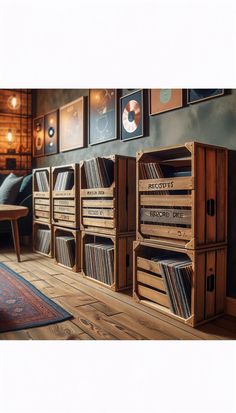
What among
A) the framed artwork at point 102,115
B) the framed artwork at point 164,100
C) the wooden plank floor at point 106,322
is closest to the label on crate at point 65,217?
the wooden plank floor at point 106,322

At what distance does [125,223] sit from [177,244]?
62 cm

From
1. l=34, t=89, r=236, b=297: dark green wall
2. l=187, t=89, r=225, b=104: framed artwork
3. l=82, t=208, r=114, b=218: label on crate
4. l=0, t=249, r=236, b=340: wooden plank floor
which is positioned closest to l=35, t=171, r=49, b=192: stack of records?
l=34, t=89, r=236, b=297: dark green wall

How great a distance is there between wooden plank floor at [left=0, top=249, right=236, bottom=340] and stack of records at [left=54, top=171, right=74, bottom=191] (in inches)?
35.5

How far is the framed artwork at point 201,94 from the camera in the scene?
6.04 feet

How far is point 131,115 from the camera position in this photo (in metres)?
2.59

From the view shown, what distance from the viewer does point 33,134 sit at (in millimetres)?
4605

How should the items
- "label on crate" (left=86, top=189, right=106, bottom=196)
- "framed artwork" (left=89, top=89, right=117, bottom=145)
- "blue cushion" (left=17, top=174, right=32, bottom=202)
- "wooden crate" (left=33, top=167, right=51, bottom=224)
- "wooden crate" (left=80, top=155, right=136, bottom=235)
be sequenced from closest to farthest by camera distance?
"wooden crate" (left=80, top=155, right=136, bottom=235) → "label on crate" (left=86, top=189, right=106, bottom=196) → "framed artwork" (left=89, top=89, right=117, bottom=145) → "wooden crate" (left=33, top=167, right=51, bottom=224) → "blue cushion" (left=17, top=174, right=32, bottom=202)

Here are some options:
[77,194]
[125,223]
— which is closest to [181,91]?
[125,223]

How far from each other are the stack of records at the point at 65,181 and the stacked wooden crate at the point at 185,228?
105cm

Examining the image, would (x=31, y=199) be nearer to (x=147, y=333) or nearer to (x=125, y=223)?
(x=125, y=223)

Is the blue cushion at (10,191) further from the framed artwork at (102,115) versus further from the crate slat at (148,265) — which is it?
the crate slat at (148,265)

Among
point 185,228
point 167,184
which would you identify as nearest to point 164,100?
point 167,184

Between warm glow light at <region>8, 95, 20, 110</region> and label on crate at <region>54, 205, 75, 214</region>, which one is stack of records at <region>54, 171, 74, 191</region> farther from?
warm glow light at <region>8, 95, 20, 110</region>

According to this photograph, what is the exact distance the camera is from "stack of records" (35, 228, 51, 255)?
3243 mm
